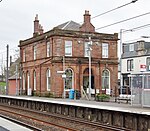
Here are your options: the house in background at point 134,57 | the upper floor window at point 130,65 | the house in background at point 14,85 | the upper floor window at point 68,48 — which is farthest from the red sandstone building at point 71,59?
the upper floor window at point 130,65

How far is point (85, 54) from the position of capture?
159ft

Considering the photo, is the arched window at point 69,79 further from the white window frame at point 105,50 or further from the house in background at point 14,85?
the house in background at point 14,85

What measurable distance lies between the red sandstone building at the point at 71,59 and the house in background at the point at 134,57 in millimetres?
15498

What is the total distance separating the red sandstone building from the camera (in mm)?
46062

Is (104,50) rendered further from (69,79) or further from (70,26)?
(69,79)

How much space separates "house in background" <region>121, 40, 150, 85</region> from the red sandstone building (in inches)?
610

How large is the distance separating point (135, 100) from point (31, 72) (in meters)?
30.1

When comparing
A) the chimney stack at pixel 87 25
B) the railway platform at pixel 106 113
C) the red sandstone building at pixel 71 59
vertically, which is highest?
the chimney stack at pixel 87 25

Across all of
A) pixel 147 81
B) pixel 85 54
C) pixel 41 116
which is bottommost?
pixel 41 116

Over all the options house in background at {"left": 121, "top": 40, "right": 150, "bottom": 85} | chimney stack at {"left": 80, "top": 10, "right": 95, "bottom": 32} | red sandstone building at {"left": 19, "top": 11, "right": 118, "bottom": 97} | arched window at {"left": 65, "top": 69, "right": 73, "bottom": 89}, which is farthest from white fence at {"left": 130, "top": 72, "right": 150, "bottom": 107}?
house in background at {"left": 121, "top": 40, "right": 150, "bottom": 85}

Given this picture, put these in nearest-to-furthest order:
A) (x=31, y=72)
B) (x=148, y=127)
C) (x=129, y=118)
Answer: (x=148, y=127), (x=129, y=118), (x=31, y=72)

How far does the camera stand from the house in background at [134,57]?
213 ft

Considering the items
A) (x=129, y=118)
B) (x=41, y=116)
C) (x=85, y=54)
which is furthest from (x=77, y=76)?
(x=129, y=118)

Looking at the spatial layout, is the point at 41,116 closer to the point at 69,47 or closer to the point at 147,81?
the point at 147,81
